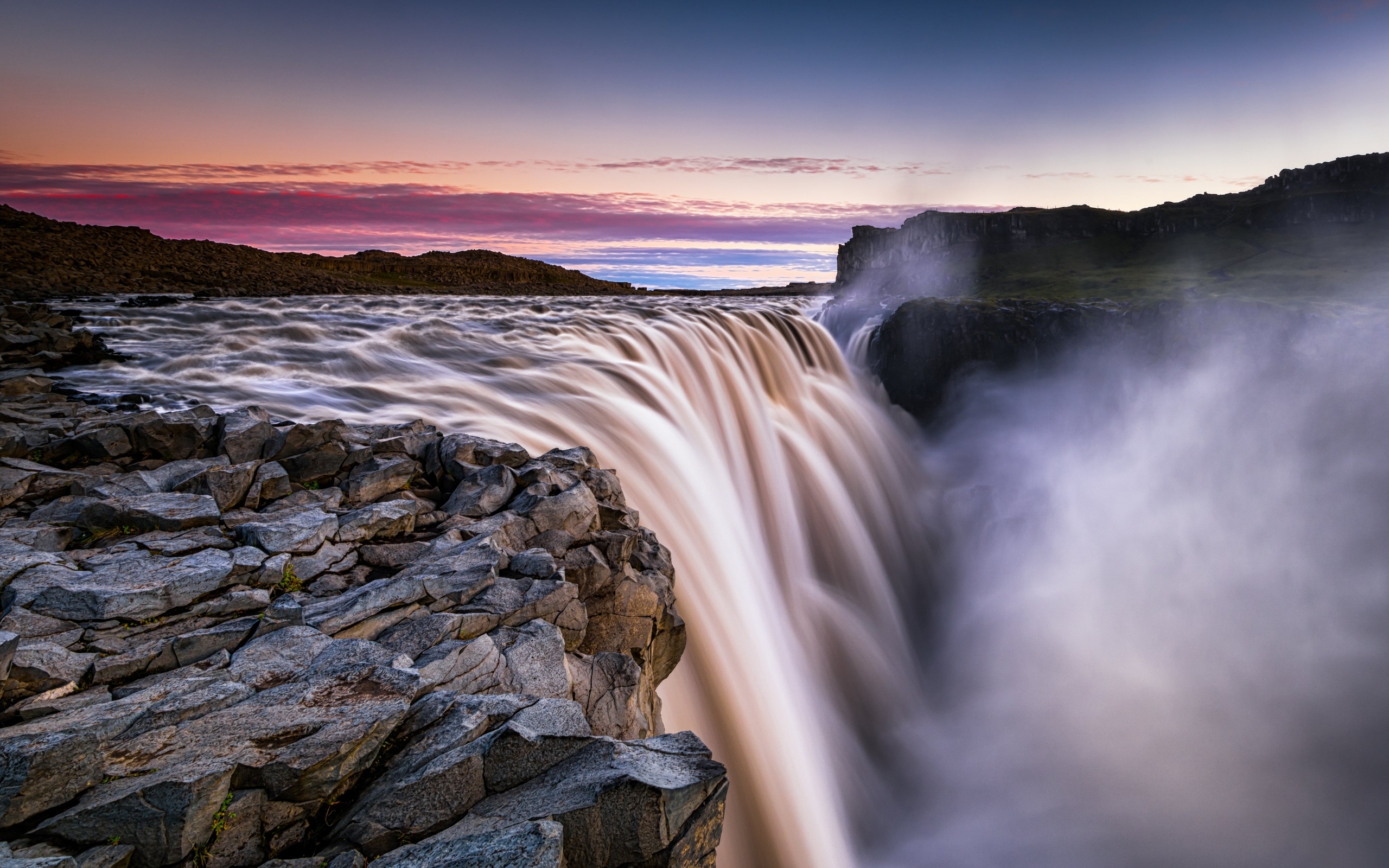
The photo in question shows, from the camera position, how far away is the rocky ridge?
14.2 feet

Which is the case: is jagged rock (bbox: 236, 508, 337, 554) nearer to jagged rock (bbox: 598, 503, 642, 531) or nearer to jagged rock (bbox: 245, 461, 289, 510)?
jagged rock (bbox: 245, 461, 289, 510)

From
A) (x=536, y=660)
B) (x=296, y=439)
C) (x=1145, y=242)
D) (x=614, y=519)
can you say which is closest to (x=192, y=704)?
(x=536, y=660)

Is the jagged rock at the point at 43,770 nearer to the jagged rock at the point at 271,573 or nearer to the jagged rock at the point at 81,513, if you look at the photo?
the jagged rock at the point at 271,573

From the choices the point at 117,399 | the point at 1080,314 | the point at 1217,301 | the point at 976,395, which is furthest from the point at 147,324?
the point at 1217,301

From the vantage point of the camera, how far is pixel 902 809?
46.4 ft

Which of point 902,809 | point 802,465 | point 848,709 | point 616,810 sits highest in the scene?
point 616,810

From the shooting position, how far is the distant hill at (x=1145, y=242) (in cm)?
6944

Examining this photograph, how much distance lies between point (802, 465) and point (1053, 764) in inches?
430

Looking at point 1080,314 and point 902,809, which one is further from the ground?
point 1080,314

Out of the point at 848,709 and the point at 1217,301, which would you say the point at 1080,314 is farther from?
the point at 848,709

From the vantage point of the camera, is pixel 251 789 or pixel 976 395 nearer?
pixel 251 789

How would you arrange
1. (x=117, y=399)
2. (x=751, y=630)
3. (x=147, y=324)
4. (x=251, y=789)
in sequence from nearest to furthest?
(x=251, y=789), (x=117, y=399), (x=751, y=630), (x=147, y=324)

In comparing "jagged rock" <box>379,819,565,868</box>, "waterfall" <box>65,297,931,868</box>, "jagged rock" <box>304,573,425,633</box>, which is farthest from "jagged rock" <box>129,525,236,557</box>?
"waterfall" <box>65,297,931,868</box>

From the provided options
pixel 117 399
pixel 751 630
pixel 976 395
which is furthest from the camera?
pixel 976 395
